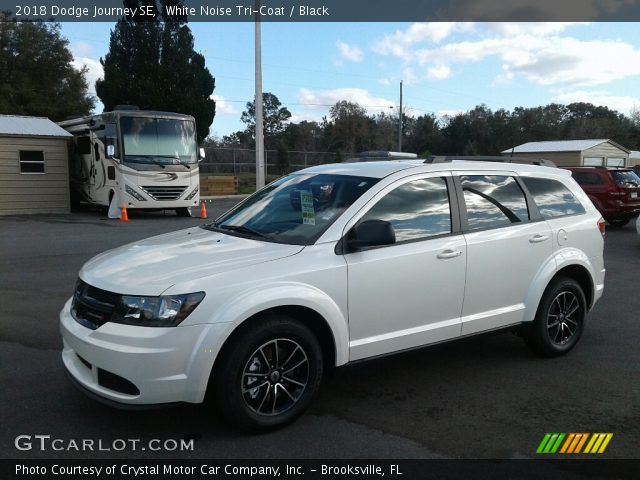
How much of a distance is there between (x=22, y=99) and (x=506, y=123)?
169 ft

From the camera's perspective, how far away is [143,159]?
18266 mm

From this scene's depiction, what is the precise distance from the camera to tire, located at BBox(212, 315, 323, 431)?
3.57 meters

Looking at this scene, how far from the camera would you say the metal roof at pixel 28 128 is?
797 inches

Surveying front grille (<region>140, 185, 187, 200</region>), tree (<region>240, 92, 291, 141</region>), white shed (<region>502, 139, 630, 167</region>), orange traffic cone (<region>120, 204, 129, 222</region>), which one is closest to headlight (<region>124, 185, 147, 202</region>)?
front grille (<region>140, 185, 187, 200</region>)

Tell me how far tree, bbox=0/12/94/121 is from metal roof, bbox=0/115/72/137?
14.1 m

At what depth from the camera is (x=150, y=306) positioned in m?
3.48

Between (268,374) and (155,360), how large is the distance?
0.75 metres

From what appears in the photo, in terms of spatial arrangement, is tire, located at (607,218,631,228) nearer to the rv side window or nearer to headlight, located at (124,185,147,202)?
headlight, located at (124,185,147,202)

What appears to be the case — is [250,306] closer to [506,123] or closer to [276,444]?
[276,444]

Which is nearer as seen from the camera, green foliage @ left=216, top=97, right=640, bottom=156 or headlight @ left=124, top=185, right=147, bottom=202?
headlight @ left=124, top=185, right=147, bottom=202

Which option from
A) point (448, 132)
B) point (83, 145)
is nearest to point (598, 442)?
point (83, 145)

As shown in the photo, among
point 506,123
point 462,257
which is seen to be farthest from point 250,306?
point 506,123
